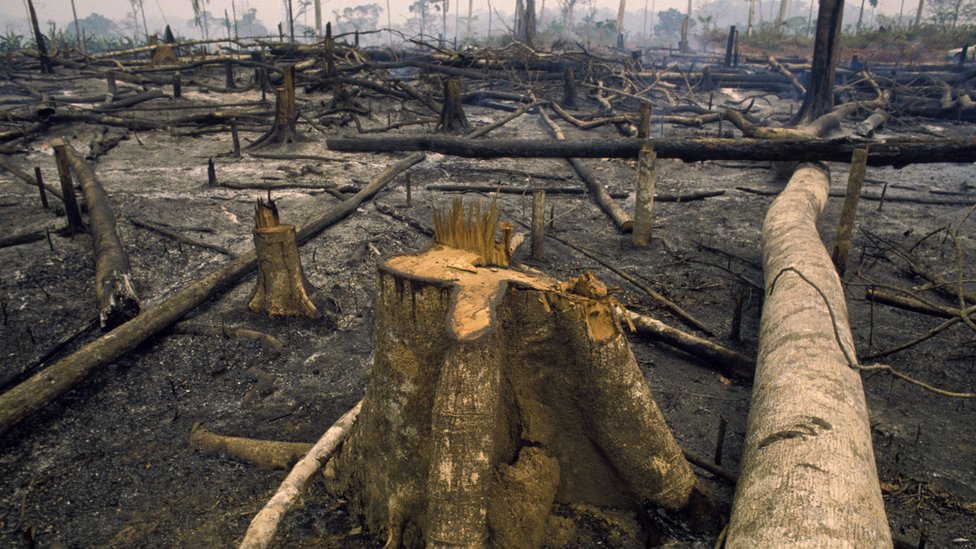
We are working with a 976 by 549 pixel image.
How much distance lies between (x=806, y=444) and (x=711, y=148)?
6114 millimetres

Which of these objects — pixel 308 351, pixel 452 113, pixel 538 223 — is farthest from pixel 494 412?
pixel 452 113

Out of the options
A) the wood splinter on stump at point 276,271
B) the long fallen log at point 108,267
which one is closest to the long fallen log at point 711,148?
the long fallen log at point 108,267

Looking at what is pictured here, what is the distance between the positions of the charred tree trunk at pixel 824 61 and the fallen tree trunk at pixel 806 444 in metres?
11.6

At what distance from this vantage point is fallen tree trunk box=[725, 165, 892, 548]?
A: 7.75 ft

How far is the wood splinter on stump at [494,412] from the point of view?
251 centimetres

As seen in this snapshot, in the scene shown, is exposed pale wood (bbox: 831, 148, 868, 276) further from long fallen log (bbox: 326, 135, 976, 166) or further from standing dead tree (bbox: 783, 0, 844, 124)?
standing dead tree (bbox: 783, 0, 844, 124)

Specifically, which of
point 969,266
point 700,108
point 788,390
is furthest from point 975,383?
point 700,108

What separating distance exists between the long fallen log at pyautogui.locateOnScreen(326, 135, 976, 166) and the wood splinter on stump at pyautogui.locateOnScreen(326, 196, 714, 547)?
5841 millimetres

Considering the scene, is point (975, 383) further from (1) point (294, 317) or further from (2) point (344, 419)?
(1) point (294, 317)

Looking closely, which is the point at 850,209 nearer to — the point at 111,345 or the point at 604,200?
the point at 604,200

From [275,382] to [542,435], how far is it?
2693 mm

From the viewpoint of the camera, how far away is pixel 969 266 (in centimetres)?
730

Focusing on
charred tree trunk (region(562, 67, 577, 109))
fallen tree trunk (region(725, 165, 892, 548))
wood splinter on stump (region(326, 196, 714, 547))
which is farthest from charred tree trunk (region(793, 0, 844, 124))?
wood splinter on stump (region(326, 196, 714, 547))

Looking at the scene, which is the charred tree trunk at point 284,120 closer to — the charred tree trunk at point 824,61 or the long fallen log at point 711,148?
the long fallen log at point 711,148
